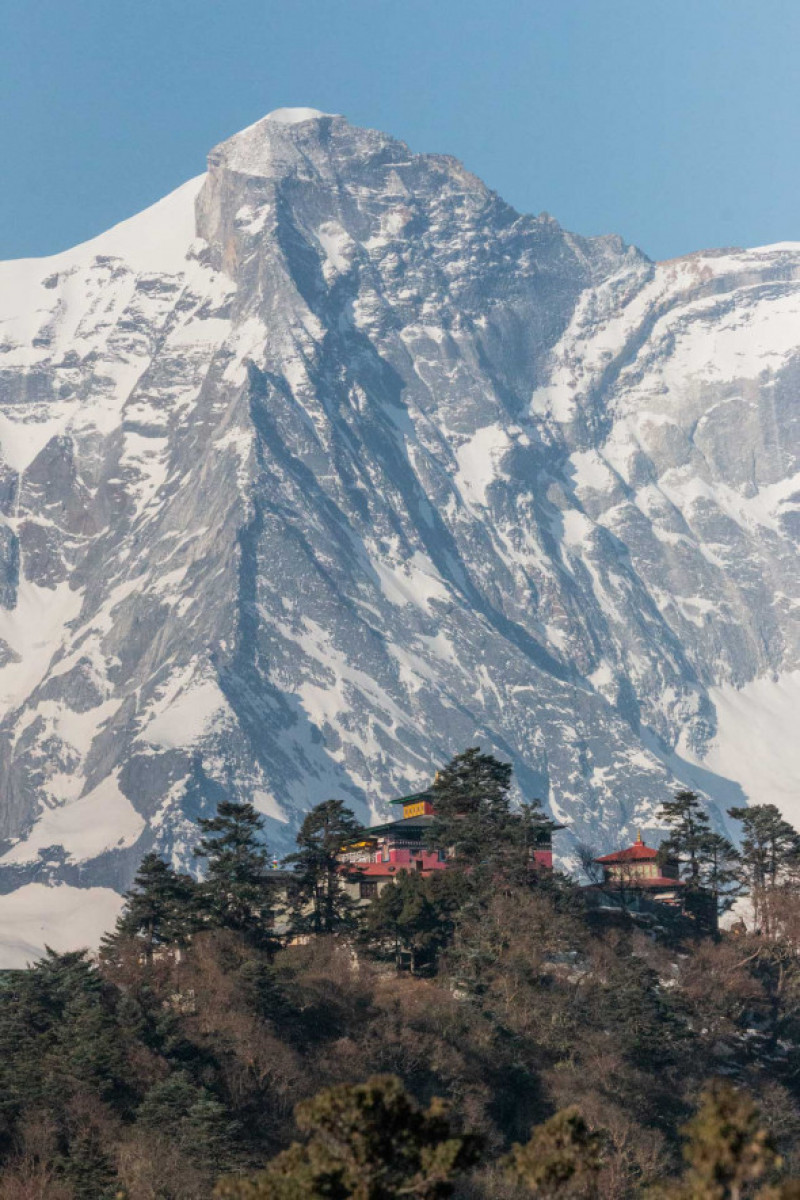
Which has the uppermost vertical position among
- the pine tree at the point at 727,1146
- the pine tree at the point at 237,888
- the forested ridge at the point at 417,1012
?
the pine tree at the point at 237,888

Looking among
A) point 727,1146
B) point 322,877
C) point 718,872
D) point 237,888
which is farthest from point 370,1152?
point 718,872

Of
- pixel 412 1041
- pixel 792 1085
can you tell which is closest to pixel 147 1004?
pixel 412 1041

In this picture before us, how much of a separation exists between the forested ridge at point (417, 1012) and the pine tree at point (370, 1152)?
23524 mm

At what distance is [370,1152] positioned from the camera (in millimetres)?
48281

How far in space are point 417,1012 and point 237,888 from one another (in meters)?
18.2

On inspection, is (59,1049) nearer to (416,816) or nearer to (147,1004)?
(147,1004)

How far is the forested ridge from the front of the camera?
94750 millimetres

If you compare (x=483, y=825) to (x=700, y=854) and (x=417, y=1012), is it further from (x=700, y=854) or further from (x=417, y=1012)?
(x=417, y=1012)

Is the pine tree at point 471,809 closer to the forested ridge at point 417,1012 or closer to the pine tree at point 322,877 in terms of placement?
the forested ridge at point 417,1012

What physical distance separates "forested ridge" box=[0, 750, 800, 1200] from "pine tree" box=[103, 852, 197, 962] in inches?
7.3

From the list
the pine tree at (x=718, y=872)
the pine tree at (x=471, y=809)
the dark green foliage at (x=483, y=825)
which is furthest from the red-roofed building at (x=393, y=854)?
the pine tree at (x=718, y=872)

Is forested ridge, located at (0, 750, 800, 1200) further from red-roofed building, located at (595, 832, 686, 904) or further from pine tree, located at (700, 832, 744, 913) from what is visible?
red-roofed building, located at (595, 832, 686, 904)

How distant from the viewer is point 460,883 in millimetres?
133125

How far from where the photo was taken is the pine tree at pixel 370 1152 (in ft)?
157
